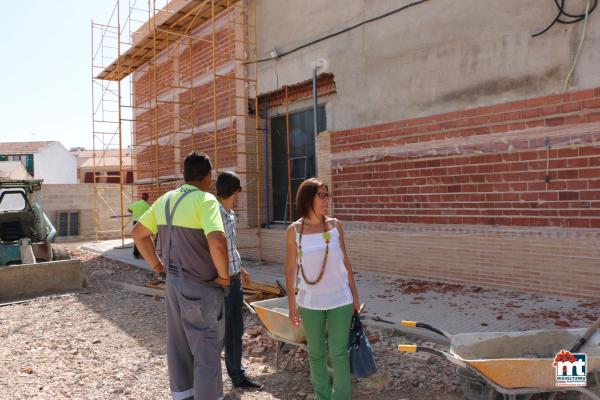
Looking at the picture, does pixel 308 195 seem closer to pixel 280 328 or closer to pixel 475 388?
pixel 280 328

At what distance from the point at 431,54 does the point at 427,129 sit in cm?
125

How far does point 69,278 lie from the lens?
9.02 meters

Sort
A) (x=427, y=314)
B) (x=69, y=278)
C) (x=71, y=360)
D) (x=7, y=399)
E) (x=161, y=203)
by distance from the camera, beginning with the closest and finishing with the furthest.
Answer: (x=161, y=203), (x=7, y=399), (x=71, y=360), (x=427, y=314), (x=69, y=278)

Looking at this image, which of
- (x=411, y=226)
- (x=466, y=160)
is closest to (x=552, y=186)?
(x=466, y=160)

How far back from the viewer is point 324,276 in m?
3.42

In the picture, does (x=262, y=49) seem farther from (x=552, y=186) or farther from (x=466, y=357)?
(x=466, y=357)

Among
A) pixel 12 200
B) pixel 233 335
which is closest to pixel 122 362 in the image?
pixel 233 335

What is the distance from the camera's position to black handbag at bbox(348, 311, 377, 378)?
3.48m

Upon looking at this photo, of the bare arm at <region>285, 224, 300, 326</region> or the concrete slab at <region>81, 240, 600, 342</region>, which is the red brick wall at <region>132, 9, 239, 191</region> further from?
the bare arm at <region>285, 224, 300, 326</region>

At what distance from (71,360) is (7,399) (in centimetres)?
106

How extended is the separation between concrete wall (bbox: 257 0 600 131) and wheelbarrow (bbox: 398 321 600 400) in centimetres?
403

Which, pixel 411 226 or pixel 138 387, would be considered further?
pixel 411 226

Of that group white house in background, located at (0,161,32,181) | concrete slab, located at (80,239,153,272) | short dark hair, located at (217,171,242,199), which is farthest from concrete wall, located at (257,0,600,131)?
white house in background, located at (0,161,32,181)

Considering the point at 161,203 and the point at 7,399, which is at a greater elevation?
the point at 161,203
